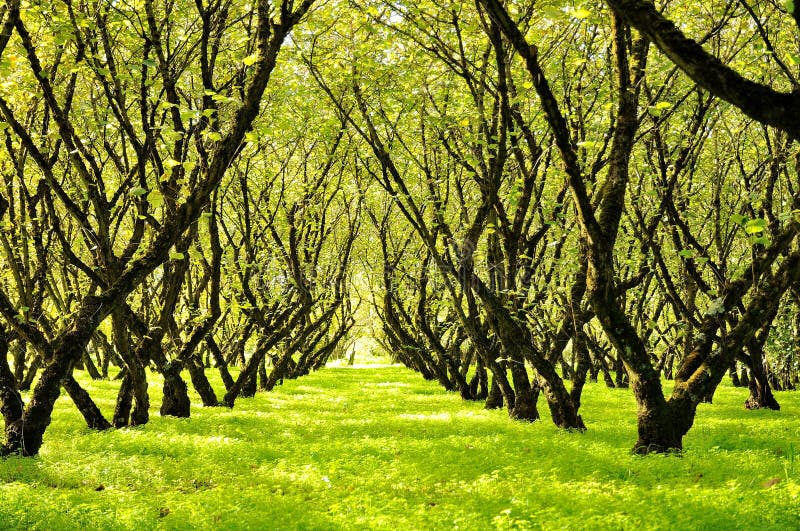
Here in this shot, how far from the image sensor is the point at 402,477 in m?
9.23

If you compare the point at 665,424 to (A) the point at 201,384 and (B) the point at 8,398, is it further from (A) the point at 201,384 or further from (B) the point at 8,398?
(A) the point at 201,384

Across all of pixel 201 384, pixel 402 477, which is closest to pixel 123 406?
pixel 201 384

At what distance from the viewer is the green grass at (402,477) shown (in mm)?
6906

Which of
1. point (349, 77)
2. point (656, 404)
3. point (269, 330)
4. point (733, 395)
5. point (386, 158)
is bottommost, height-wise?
point (733, 395)

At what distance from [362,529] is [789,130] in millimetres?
5663

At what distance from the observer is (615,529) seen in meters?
6.41

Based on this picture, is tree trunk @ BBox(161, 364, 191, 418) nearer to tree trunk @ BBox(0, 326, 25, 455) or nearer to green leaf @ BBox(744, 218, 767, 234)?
tree trunk @ BBox(0, 326, 25, 455)

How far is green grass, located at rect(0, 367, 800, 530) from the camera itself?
6.91 meters

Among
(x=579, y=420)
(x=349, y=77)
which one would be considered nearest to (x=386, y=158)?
(x=349, y=77)

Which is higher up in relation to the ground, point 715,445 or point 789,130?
point 789,130

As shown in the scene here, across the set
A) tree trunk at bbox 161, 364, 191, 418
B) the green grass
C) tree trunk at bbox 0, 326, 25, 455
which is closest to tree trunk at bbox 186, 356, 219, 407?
tree trunk at bbox 161, 364, 191, 418

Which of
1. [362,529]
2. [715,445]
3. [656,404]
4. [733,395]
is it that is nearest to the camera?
[362,529]

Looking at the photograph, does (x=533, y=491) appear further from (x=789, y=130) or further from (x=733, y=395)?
(x=733, y=395)

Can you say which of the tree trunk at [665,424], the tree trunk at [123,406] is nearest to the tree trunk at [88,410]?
the tree trunk at [123,406]
